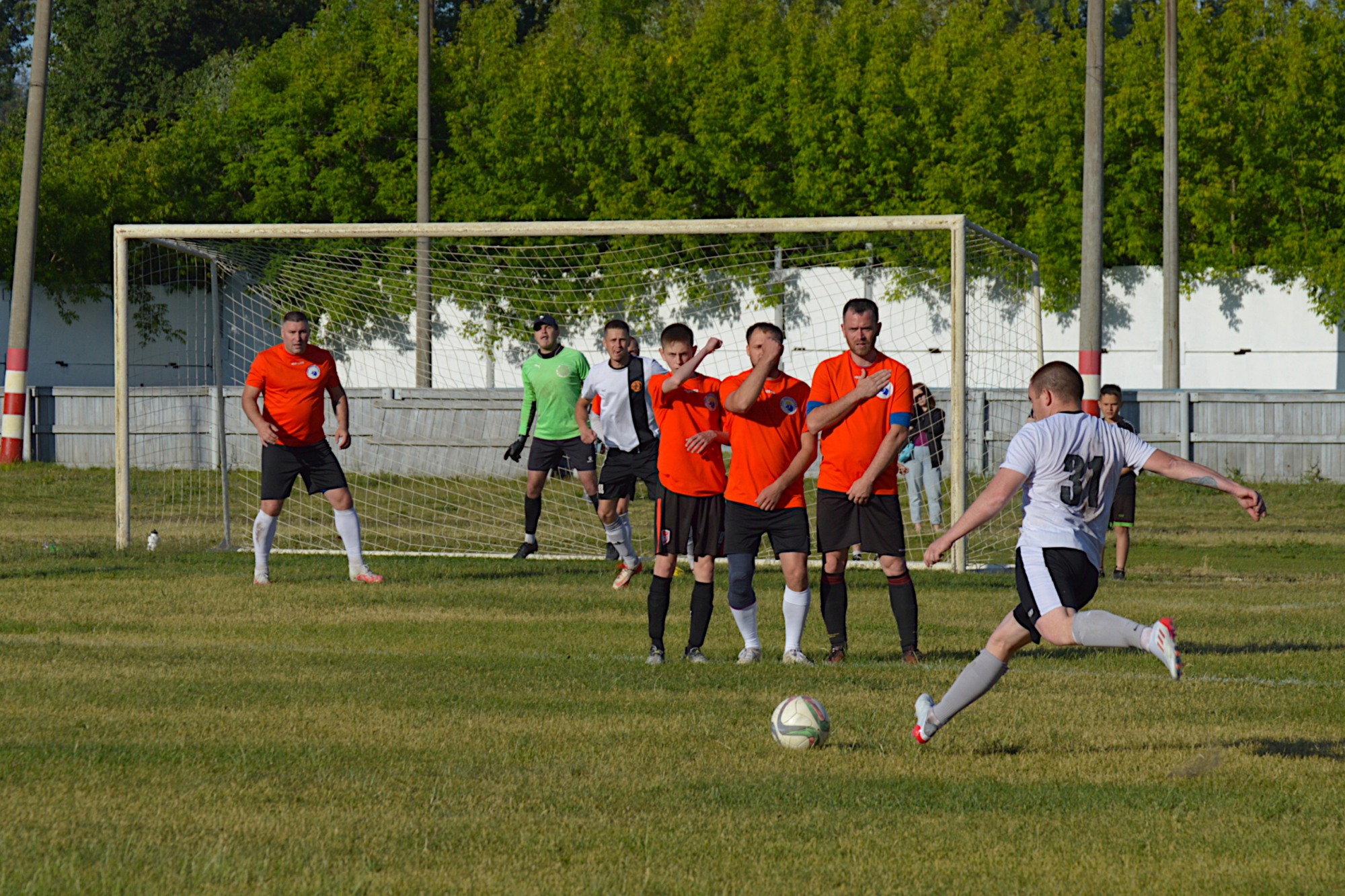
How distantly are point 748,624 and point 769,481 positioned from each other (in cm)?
87

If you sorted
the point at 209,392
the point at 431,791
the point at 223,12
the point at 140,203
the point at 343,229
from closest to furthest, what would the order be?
the point at 431,791, the point at 343,229, the point at 209,392, the point at 140,203, the point at 223,12

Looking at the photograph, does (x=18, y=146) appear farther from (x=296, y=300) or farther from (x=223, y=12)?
(x=296, y=300)

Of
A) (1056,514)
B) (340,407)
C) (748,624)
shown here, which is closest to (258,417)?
(340,407)

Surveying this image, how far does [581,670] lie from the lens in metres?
8.47

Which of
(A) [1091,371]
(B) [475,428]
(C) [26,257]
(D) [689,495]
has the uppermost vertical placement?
(C) [26,257]

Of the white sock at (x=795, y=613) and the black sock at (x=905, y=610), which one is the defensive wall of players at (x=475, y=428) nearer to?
the black sock at (x=905, y=610)

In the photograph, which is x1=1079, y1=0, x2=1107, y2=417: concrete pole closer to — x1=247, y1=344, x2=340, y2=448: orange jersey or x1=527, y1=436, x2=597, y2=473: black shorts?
x1=527, y1=436, x2=597, y2=473: black shorts

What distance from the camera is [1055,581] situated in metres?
6.20

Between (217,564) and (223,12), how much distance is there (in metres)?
43.5

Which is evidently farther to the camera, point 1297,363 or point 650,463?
point 1297,363

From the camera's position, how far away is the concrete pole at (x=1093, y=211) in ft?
63.7

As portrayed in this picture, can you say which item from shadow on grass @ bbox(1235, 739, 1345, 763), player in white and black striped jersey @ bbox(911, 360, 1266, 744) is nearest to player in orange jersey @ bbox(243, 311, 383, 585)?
player in white and black striped jersey @ bbox(911, 360, 1266, 744)

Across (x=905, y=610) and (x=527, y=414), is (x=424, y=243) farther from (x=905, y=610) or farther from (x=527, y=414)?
(x=905, y=610)

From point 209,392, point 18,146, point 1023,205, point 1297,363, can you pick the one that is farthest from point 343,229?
point 18,146
